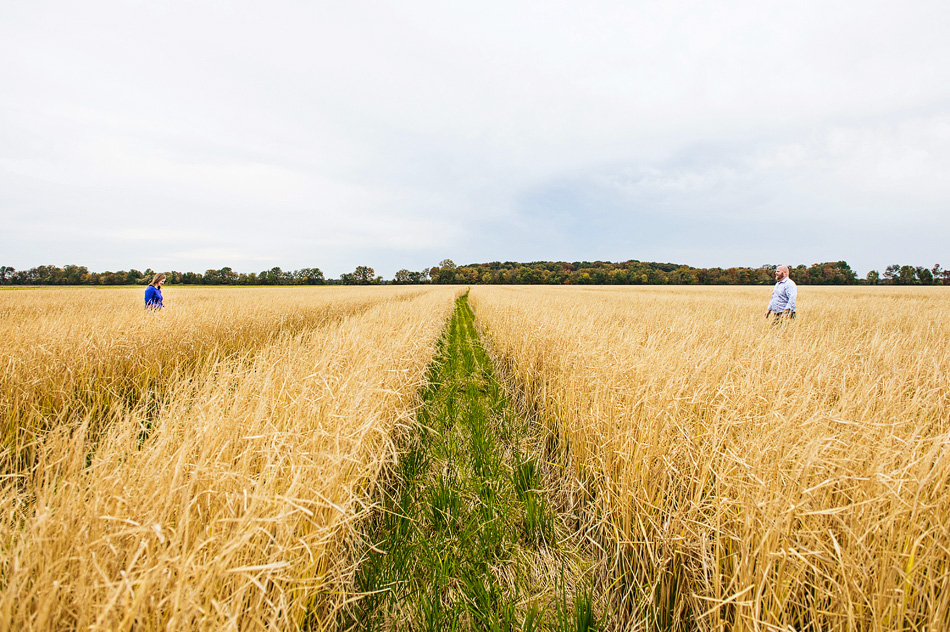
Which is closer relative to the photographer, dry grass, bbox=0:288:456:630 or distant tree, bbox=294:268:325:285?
dry grass, bbox=0:288:456:630

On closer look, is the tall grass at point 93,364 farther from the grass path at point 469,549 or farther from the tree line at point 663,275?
the tree line at point 663,275

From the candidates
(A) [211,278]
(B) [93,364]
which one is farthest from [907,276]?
(A) [211,278]

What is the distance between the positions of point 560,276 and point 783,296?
251 feet

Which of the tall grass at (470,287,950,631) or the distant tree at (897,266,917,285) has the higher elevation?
the distant tree at (897,266,917,285)

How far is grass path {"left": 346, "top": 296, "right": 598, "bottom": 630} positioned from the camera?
5.51 feet

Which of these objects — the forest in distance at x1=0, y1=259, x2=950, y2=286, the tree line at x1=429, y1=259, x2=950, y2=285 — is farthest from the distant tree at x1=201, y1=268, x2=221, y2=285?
the tree line at x1=429, y1=259, x2=950, y2=285

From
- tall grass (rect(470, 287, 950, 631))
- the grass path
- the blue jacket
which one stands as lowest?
the grass path

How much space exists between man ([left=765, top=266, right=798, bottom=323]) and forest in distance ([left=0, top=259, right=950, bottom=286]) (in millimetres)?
68074

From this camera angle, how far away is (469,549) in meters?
2.11

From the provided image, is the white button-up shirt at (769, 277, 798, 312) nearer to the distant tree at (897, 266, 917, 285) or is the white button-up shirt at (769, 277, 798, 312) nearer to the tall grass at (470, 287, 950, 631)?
the tall grass at (470, 287, 950, 631)

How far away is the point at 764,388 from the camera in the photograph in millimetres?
2764

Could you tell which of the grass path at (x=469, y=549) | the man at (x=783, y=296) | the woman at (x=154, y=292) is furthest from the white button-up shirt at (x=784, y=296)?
the woman at (x=154, y=292)

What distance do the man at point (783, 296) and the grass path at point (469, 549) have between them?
804 cm

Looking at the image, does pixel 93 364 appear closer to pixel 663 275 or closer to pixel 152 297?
pixel 152 297
